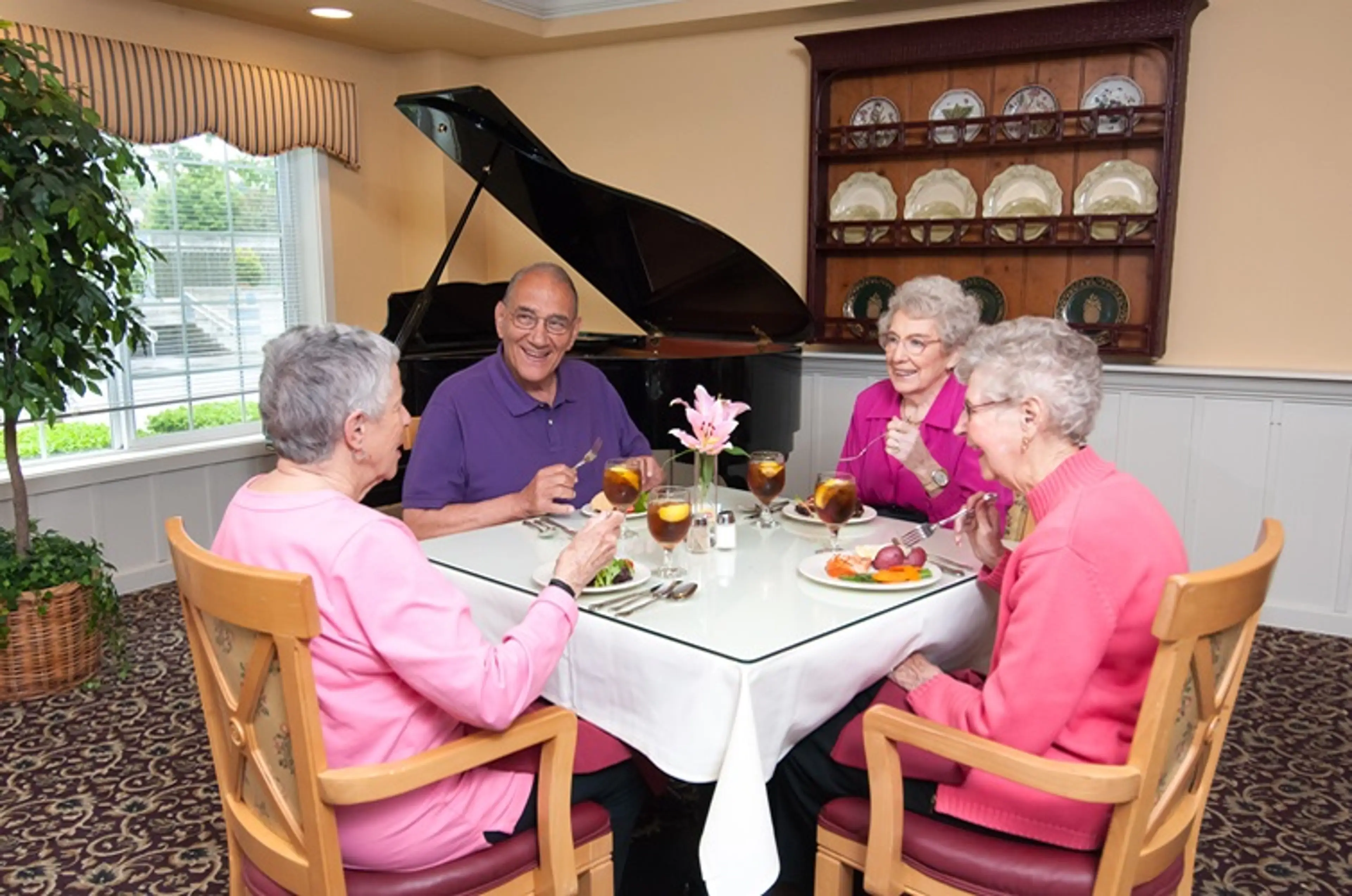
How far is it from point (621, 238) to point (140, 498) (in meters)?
2.41

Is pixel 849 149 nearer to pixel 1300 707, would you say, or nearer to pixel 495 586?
pixel 1300 707

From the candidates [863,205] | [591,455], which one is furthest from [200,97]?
[591,455]

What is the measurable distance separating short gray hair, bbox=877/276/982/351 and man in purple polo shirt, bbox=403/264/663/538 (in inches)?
30.5

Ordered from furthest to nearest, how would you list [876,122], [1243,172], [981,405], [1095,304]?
1. [876,122]
2. [1095,304]
3. [1243,172]
4. [981,405]

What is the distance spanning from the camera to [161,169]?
188 inches

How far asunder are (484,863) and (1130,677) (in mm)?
989

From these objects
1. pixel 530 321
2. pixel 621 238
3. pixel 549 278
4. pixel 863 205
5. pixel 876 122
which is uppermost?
pixel 876 122

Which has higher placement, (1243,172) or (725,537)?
(1243,172)

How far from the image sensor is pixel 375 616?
1.41 m

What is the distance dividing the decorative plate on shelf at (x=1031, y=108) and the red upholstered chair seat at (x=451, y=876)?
3739 mm

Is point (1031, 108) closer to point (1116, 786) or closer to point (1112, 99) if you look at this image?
point (1112, 99)

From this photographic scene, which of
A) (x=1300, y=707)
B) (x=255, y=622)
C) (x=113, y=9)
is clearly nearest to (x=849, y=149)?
(x=1300, y=707)

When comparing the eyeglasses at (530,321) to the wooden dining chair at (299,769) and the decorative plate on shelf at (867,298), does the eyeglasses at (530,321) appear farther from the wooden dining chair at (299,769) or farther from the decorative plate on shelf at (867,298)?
the decorative plate on shelf at (867,298)

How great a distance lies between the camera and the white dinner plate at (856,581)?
Answer: 6.14 ft
